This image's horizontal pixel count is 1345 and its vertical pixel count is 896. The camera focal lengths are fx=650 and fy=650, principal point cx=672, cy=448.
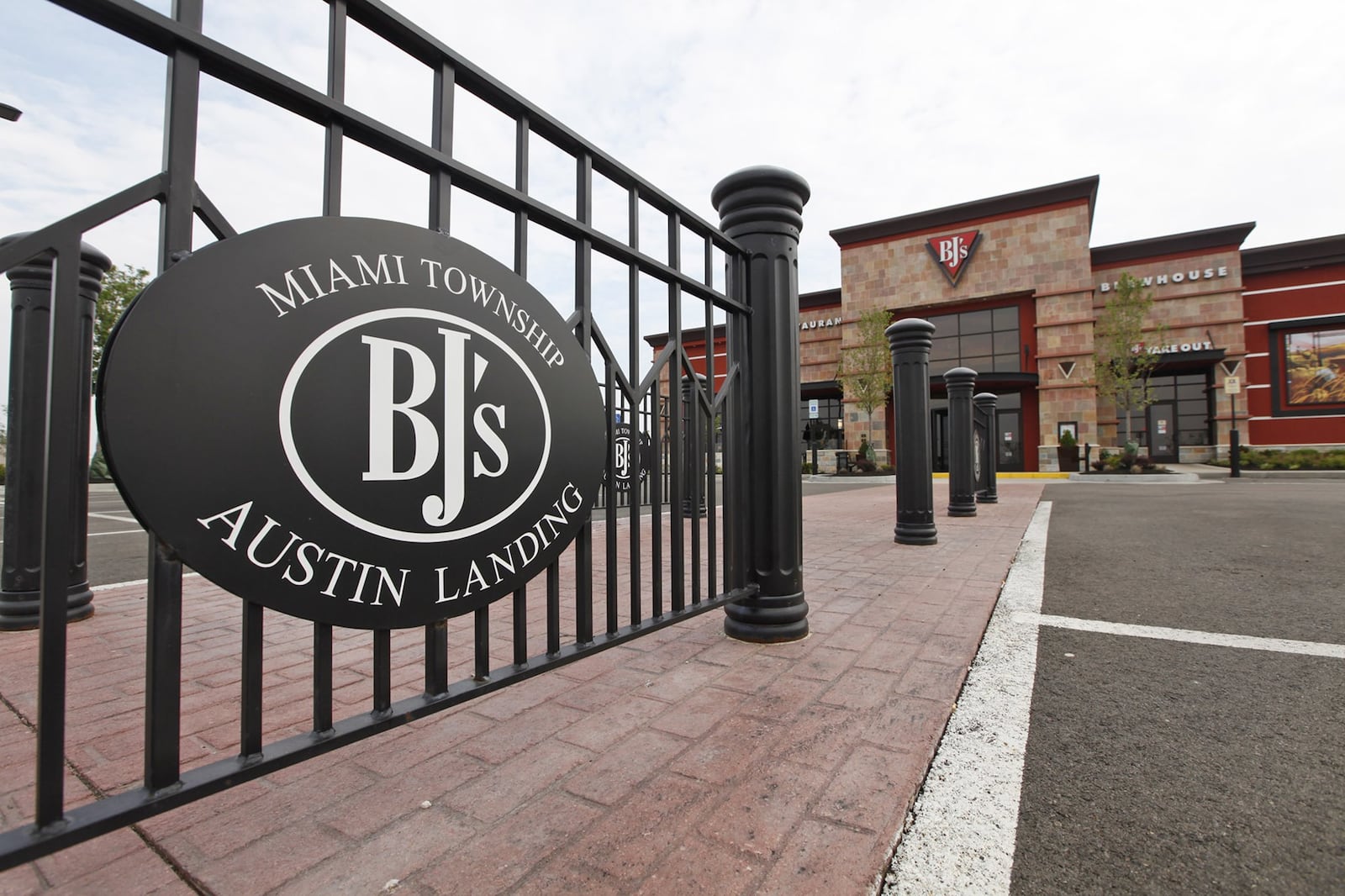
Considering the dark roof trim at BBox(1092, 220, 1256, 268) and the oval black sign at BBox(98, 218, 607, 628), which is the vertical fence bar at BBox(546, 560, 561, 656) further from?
the dark roof trim at BBox(1092, 220, 1256, 268)

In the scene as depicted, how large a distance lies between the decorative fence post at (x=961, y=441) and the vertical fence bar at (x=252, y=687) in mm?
7869

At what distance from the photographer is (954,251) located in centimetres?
2797

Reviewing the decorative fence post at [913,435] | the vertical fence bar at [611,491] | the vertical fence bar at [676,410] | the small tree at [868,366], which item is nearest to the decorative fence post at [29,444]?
the vertical fence bar at [611,491]

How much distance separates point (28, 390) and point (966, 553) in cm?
616

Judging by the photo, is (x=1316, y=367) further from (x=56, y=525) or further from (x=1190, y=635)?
(x=56, y=525)

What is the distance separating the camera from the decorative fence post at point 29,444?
311 centimetres

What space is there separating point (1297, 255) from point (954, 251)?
553 inches

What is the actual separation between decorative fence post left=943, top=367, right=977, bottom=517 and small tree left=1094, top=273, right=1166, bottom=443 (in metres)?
21.6

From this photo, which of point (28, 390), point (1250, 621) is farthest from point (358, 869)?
point (1250, 621)

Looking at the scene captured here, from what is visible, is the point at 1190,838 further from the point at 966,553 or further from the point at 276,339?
the point at 966,553

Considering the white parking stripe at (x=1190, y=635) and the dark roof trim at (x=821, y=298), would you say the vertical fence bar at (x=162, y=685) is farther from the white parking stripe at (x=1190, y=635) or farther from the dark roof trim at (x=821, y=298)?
the dark roof trim at (x=821, y=298)

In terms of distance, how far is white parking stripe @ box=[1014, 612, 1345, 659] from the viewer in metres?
2.81

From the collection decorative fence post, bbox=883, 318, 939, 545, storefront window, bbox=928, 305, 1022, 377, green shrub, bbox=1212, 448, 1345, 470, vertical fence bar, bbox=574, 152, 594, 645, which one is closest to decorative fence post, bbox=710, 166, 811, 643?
vertical fence bar, bbox=574, 152, 594, 645

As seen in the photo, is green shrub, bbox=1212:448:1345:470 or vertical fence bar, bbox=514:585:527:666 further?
green shrub, bbox=1212:448:1345:470
